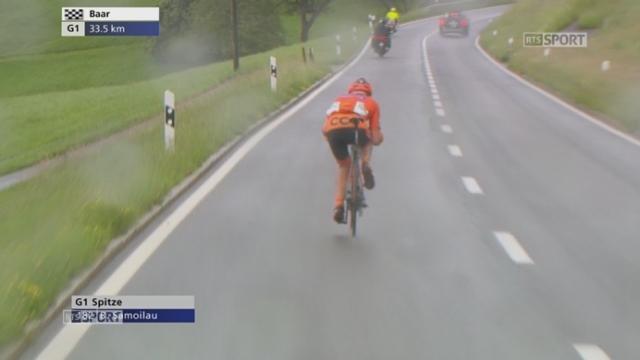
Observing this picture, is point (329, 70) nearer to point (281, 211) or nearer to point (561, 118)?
point (561, 118)

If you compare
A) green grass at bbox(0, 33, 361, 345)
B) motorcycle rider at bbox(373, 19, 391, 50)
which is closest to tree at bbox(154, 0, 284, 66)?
motorcycle rider at bbox(373, 19, 391, 50)

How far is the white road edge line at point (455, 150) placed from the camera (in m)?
15.1

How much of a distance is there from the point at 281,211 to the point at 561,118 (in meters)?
12.1

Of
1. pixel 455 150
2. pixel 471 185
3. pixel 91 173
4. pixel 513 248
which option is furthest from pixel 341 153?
pixel 455 150

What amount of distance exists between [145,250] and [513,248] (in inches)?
131

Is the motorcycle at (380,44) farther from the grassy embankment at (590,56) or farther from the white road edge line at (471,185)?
the white road edge line at (471,185)

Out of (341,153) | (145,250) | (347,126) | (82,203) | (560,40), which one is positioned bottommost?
(145,250)

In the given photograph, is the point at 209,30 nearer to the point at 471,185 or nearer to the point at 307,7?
the point at 307,7

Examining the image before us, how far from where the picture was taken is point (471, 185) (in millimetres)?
12227

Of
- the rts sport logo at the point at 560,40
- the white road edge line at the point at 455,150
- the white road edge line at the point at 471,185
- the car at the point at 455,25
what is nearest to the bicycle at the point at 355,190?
the white road edge line at the point at 471,185

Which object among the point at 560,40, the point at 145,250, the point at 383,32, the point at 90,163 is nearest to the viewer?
the point at 145,250

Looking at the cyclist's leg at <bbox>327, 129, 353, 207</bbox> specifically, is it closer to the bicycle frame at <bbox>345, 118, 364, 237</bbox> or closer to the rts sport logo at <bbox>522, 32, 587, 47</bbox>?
the bicycle frame at <bbox>345, 118, 364, 237</bbox>

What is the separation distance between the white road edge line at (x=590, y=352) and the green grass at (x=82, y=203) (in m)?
3.42

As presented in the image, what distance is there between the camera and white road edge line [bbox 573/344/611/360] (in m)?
5.71
